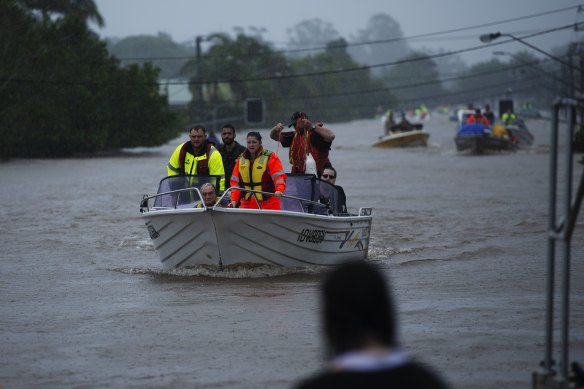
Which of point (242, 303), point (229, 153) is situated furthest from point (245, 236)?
point (229, 153)

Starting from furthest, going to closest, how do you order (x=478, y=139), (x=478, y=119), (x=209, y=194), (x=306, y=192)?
(x=478, y=139) < (x=478, y=119) < (x=306, y=192) < (x=209, y=194)

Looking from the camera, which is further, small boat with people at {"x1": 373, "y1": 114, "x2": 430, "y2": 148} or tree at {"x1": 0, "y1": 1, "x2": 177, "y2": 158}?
small boat with people at {"x1": 373, "y1": 114, "x2": 430, "y2": 148}

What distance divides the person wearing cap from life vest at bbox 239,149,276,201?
0.64 meters

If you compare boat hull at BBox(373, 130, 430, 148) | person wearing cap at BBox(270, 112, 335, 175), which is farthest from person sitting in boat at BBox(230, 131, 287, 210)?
boat hull at BBox(373, 130, 430, 148)

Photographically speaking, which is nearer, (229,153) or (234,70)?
(229,153)

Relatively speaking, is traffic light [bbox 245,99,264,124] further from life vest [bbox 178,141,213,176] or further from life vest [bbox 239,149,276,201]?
life vest [bbox 239,149,276,201]

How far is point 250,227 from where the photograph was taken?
11570 mm

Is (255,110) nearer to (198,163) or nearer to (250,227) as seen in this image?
(198,163)

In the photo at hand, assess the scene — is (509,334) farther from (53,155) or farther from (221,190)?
(53,155)

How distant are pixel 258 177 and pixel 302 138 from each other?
1.08 m

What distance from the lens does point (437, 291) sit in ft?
36.9

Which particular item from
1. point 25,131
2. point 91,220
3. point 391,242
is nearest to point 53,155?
point 25,131

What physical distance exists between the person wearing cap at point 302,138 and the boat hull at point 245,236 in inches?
40.3

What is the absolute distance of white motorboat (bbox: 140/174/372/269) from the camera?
11469 millimetres
